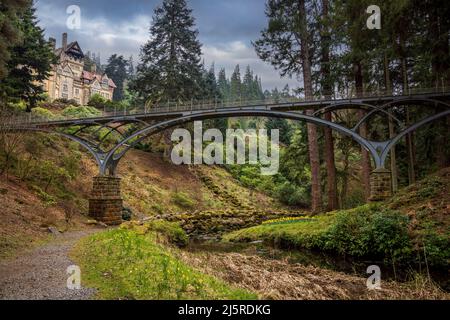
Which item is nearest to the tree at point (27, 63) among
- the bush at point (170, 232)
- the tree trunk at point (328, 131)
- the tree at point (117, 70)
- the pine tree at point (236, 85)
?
the bush at point (170, 232)

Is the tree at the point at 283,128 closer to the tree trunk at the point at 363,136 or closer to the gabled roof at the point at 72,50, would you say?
the tree trunk at the point at 363,136

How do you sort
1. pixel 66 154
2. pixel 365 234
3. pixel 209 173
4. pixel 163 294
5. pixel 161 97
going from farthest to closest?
1. pixel 209 173
2. pixel 161 97
3. pixel 66 154
4. pixel 365 234
5. pixel 163 294

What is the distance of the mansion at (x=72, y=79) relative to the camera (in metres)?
60.5

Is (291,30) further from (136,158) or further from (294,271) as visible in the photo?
(136,158)

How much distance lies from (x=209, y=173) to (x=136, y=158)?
8.52 m

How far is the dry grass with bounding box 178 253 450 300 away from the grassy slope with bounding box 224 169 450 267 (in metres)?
2.81

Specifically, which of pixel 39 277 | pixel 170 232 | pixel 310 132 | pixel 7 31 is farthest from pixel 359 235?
pixel 7 31

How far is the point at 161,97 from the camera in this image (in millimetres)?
33219

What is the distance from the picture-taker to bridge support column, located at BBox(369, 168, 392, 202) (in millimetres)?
16672

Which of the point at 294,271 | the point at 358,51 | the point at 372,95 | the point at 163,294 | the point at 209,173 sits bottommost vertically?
the point at 294,271

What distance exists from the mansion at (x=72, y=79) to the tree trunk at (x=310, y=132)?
5164 centimetres

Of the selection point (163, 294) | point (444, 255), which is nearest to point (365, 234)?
point (444, 255)

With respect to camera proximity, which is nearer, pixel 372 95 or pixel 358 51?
pixel 358 51

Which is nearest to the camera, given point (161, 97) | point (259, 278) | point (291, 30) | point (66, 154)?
point (259, 278)
